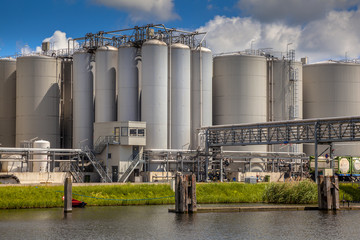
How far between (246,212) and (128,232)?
576 inches

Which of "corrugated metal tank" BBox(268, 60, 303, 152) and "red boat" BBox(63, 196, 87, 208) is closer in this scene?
"red boat" BBox(63, 196, 87, 208)

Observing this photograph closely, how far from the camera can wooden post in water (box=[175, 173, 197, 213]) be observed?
49938 millimetres

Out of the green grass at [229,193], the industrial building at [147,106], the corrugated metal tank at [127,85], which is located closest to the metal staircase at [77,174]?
the industrial building at [147,106]

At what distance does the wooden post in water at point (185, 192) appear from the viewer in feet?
164

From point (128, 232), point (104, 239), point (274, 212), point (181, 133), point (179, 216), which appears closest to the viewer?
point (104, 239)

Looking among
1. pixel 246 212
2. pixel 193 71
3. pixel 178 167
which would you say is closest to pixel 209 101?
pixel 193 71

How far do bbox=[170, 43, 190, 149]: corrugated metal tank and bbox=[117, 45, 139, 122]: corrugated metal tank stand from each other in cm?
531

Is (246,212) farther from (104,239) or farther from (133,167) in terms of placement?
(133,167)

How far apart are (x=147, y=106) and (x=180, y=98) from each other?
17.0 ft

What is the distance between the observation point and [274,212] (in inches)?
2104

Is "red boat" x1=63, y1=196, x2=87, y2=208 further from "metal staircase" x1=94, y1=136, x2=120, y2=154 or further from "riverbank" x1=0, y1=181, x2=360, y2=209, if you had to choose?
"metal staircase" x1=94, y1=136, x2=120, y2=154

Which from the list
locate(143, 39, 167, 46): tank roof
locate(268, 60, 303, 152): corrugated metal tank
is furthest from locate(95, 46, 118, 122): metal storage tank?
locate(268, 60, 303, 152): corrugated metal tank

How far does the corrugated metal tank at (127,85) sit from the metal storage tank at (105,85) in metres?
2.17

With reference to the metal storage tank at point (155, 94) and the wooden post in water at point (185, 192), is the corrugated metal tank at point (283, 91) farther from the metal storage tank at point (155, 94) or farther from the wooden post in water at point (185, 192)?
the wooden post in water at point (185, 192)
